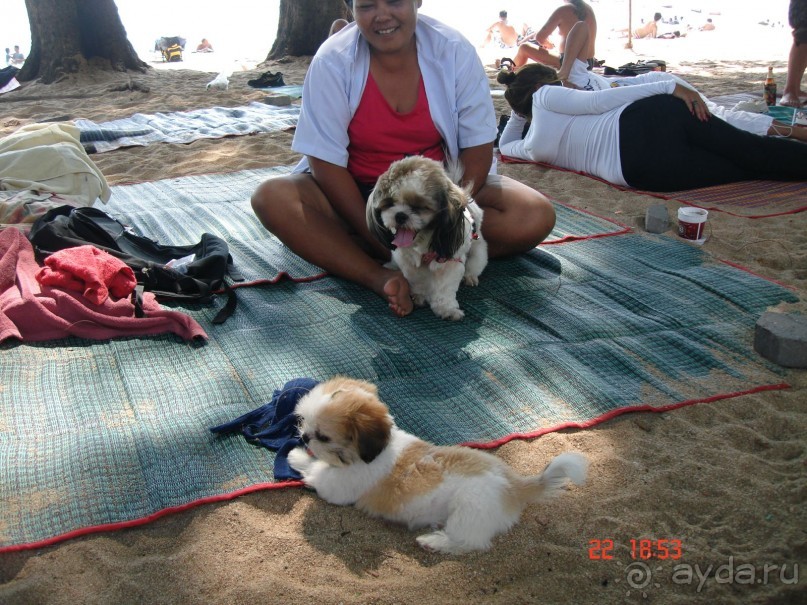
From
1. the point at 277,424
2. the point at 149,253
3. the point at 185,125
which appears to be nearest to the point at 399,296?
the point at 277,424

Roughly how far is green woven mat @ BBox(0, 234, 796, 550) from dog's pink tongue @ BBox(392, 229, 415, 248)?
16.3 inches

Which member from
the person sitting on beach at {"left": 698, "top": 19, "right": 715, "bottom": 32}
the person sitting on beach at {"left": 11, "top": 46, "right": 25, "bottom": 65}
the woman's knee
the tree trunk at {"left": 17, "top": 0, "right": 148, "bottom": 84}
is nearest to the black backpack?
the woman's knee

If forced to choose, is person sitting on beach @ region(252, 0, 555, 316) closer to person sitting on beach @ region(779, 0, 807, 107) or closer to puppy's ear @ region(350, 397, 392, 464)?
puppy's ear @ region(350, 397, 392, 464)

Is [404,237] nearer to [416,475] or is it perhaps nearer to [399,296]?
[399,296]

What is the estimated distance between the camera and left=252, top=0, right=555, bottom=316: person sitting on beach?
3.44 m

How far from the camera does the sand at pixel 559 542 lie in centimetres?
181

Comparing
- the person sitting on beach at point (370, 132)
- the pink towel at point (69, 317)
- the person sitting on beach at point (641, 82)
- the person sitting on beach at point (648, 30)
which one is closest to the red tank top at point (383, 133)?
the person sitting on beach at point (370, 132)

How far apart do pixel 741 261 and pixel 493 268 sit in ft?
4.73

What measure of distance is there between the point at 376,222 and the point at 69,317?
4.63 feet

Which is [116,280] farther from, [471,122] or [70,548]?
[471,122]

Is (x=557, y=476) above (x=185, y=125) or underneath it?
underneath

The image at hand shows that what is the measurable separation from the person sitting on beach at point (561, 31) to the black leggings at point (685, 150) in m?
3.67

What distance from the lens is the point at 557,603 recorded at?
1788mm

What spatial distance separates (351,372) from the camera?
2795 millimetres
